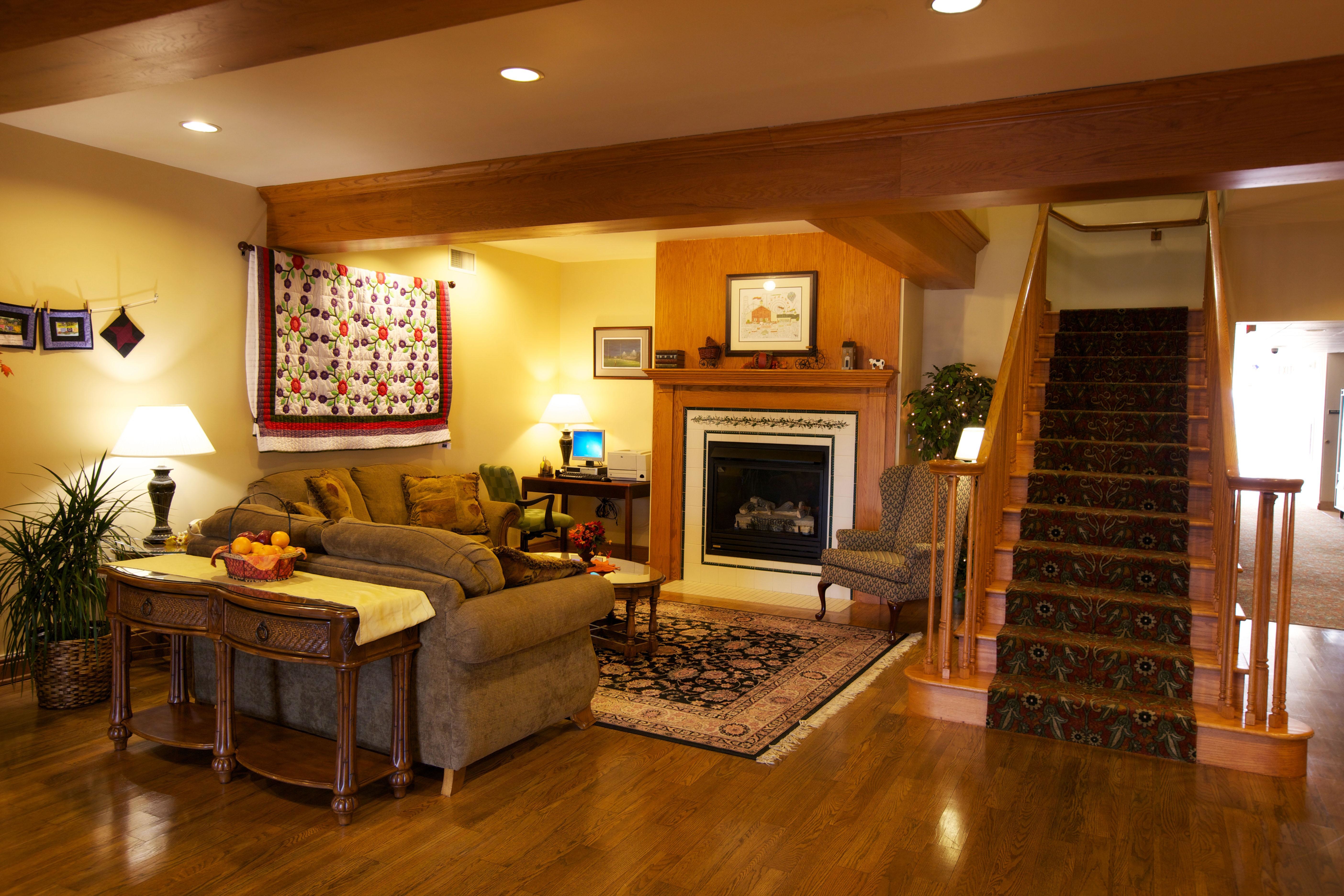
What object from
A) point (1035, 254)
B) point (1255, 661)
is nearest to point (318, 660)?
point (1255, 661)

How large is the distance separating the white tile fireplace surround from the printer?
0.47 m

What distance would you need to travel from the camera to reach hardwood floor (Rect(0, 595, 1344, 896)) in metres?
2.65

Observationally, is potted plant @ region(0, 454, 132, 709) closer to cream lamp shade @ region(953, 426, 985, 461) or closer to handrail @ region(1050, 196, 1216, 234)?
cream lamp shade @ region(953, 426, 985, 461)

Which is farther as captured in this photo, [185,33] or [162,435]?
[162,435]

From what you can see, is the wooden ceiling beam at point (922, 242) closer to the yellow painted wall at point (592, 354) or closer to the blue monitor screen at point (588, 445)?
the yellow painted wall at point (592, 354)

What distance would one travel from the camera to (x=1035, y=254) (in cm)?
580

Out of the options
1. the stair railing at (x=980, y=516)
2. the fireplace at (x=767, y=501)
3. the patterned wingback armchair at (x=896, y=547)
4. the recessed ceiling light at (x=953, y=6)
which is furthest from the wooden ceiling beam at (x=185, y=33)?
the fireplace at (x=767, y=501)

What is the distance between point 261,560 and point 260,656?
1.35 feet

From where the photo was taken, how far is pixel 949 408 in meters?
6.25

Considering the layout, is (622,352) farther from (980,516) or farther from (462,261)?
(980,516)

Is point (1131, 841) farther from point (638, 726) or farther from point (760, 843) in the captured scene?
point (638, 726)

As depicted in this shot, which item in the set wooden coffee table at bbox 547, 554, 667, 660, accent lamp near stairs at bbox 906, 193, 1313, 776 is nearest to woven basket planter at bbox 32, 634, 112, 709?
wooden coffee table at bbox 547, 554, 667, 660

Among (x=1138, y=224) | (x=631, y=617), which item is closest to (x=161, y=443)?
(x=631, y=617)

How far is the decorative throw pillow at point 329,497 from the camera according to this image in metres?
5.33
